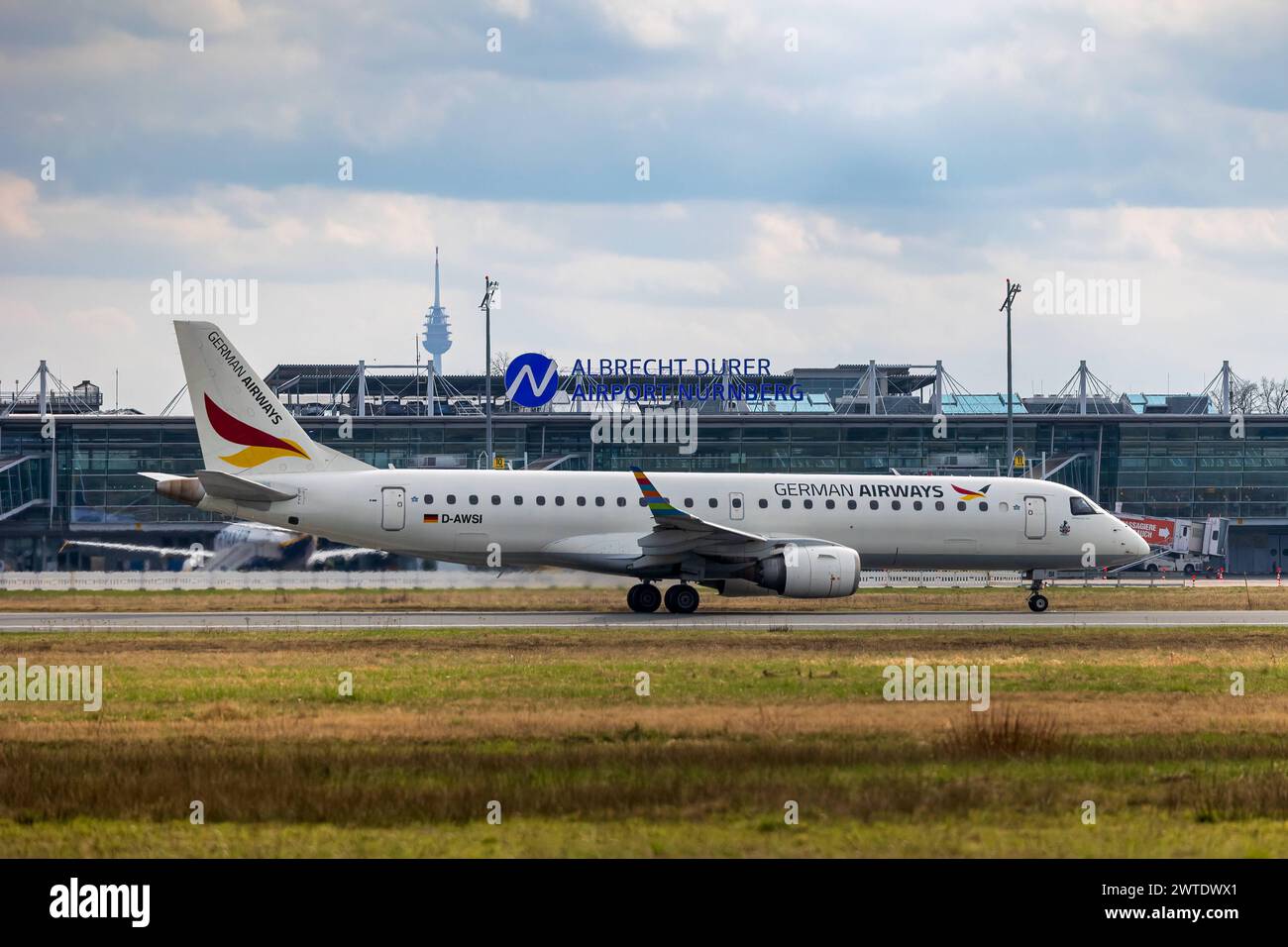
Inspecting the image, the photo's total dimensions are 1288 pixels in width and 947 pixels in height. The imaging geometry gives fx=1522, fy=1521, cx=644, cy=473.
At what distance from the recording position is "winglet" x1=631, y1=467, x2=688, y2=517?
36594 millimetres

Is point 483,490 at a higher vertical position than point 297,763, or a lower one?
higher

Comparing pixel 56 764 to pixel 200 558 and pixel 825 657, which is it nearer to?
pixel 825 657

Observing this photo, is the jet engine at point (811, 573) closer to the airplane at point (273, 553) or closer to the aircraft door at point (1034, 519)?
the aircraft door at point (1034, 519)

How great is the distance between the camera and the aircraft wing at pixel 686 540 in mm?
36688

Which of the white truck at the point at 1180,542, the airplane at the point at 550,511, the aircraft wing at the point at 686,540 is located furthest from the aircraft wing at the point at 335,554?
the white truck at the point at 1180,542

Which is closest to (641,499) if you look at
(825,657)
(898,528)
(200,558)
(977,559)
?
(898,528)

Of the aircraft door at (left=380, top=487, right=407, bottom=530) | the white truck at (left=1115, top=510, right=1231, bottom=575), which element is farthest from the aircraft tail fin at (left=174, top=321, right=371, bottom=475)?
the white truck at (left=1115, top=510, right=1231, bottom=575)

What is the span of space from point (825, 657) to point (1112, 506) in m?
75.7

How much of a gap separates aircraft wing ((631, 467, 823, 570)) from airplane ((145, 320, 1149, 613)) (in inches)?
1.5

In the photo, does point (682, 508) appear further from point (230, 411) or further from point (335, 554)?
point (335, 554)

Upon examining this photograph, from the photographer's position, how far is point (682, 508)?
130ft

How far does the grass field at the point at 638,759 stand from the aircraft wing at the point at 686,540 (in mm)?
10934

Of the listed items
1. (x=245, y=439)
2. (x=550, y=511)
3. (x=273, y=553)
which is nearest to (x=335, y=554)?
(x=273, y=553)
